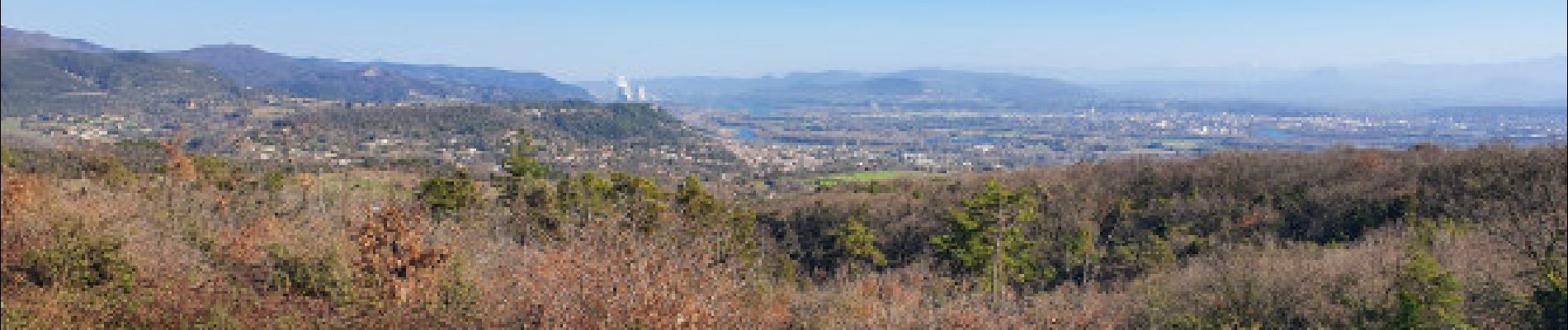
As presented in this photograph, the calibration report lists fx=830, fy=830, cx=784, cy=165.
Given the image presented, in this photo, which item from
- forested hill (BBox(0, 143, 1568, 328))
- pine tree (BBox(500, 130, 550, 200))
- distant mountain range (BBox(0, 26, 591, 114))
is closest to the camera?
forested hill (BBox(0, 143, 1568, 328))

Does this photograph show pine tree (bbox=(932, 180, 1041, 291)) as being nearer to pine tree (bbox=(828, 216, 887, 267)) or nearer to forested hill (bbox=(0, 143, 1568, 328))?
forested hill (bbox=(0, 143, 1568, 328))

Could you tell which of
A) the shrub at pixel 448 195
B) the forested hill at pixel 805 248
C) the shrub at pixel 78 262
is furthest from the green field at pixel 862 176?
the shrub at pixel 78 262

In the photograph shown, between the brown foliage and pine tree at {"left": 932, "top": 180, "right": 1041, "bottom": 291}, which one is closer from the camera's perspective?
the brown foliage

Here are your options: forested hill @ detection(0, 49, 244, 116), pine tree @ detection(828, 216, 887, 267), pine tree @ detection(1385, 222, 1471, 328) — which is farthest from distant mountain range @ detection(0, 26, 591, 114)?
pine tree @ detection(828, 216, 887, 267)

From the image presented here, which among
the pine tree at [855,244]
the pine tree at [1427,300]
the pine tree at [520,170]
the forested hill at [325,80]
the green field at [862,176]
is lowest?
the green field at [862,176]

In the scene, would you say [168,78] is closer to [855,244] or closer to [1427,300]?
[855,244]

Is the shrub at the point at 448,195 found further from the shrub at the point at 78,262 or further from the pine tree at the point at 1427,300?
the pine tree at the point at 1427,300

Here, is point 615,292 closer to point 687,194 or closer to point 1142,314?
point 1142,314

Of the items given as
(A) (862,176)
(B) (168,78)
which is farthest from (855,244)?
(B) (168,78)

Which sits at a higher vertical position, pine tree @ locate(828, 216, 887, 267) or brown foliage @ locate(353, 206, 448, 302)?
brown foliage @ locate(353, 206, 448, 302)
